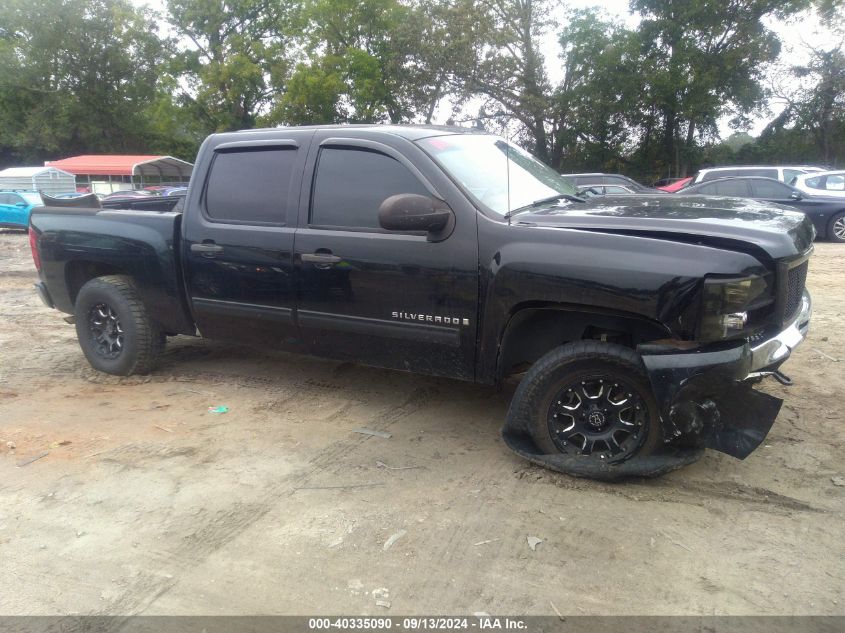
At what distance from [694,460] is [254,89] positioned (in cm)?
3705

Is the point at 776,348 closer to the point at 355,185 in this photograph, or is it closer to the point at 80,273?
the point at 355,185

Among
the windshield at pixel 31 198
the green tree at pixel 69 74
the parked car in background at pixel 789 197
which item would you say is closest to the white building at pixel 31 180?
the windshield at pixel 31 198

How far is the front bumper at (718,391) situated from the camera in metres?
3.20

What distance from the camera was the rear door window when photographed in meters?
4.21

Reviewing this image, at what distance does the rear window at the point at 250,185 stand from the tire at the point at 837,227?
13.3m

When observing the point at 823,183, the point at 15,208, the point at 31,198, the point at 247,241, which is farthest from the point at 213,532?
the point at 31,198

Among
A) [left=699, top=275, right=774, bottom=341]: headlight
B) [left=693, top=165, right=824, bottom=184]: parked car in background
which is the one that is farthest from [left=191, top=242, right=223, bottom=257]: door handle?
[left=693, top=165, right=824, bottom=184]: parked car in background

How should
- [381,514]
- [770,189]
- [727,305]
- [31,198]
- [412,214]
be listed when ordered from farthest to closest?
[31,198]
[770,189]
[412,214]
[381,514]
[727,305]

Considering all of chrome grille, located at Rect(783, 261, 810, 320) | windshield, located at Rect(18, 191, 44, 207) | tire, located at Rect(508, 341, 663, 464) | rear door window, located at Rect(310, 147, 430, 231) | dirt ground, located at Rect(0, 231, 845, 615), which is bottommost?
dirt ground, located at Rect(0, 231, 845, 615)

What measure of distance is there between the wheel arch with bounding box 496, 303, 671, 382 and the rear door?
1.51 meters

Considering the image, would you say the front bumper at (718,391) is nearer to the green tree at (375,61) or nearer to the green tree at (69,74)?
the green tree at (375,61)

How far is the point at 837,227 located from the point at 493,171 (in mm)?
12707

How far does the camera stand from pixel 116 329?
5.60 meters

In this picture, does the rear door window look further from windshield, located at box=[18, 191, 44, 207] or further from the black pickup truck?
windshield, located at box=[18, 191, 44, 207]
